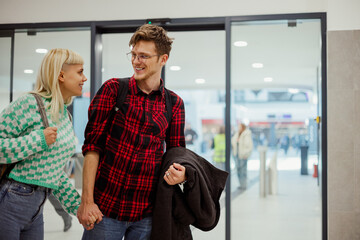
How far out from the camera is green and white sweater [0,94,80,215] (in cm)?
170

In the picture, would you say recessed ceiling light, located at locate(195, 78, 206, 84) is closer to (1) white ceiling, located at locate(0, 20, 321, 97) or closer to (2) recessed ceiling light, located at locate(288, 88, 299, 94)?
(1) white ceiling, located at locate(0, 20, 321, 97)

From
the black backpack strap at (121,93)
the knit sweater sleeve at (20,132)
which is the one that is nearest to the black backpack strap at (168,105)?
the black backpack strap at (121,93)

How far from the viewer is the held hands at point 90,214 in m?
1.56

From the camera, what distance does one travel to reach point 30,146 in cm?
169

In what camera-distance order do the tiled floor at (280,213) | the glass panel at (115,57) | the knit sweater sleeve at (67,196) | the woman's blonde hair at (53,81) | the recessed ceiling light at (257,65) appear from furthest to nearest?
the glass panel at (115,57) < the recessed ceiling light at (257,65) < the tiled floor at (280,213) < the knit sweater sleeve at (67,196) < the woman's blonde hair at (53,81)

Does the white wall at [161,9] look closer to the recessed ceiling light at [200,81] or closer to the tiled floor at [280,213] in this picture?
the recessed ceiling light at [200,81]

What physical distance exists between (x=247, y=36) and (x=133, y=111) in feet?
8.11

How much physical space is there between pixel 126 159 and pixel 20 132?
50 cm

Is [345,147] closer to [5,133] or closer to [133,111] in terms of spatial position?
[133,111]

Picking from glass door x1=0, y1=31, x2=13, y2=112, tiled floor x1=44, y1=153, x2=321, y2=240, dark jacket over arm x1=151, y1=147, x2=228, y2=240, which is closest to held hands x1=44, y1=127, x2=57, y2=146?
dark jacket over arm x1=151, y1=147, x2=228, y2=240

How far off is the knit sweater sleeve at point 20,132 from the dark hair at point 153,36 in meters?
0.51

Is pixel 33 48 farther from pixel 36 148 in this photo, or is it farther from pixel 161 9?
pixel 36 148

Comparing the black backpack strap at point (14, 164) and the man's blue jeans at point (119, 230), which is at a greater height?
the black backpack strap at point (14, 164)

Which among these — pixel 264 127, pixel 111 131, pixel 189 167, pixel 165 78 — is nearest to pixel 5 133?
pixel 111 131
